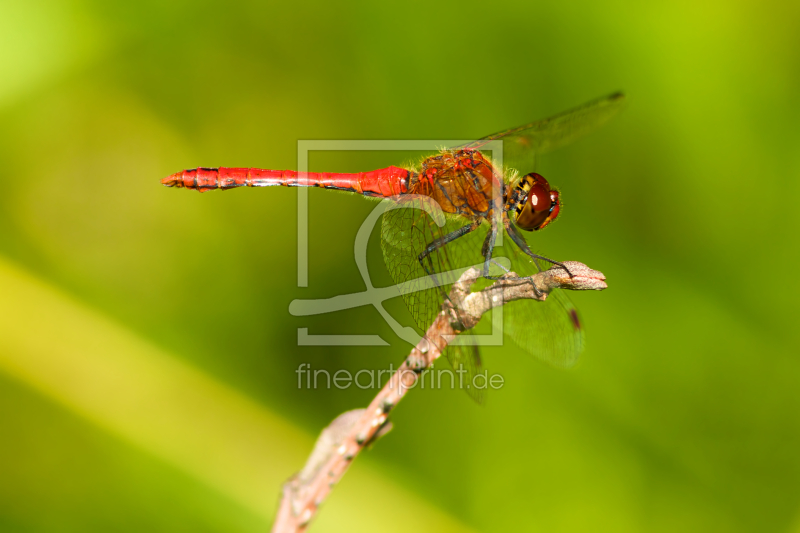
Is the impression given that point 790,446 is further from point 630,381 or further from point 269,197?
point 269,197

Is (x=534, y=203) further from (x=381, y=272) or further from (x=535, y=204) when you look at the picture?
(x=381, y=272)

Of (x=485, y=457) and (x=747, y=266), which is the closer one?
(x=747, y=266)

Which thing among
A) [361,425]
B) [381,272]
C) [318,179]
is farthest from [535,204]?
[361,425]

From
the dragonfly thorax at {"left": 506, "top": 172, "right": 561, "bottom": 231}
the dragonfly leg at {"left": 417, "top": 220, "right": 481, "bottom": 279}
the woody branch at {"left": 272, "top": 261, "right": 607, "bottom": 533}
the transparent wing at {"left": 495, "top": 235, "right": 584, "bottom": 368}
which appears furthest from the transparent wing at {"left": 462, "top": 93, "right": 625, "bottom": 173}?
the woody branch at {"left": 272, "top": 261, "right": 607, "bottom": 533}

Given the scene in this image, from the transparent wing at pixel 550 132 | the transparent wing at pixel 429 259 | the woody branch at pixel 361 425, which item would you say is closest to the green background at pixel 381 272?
the transparent wing at pixel 550 132

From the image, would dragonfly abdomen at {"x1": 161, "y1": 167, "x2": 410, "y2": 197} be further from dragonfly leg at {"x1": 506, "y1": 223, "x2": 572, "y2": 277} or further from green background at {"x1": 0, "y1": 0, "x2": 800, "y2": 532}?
dragonfly leg at {"x1": 506, "y1": 223, "x2": 572, "y2": 277}

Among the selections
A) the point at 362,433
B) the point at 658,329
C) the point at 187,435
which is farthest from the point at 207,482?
the point at 658,329

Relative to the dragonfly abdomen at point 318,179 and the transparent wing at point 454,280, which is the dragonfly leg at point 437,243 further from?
the dragonfly abdomen at point 318,179
